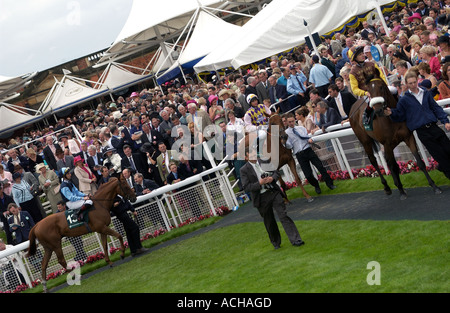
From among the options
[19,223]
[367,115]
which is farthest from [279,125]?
[19,223]

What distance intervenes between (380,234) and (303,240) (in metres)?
1.52

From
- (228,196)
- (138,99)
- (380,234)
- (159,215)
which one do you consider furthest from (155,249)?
(138,99)

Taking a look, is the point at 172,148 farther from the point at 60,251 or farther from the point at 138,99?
the point at 138,99

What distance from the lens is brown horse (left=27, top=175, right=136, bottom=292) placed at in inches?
525

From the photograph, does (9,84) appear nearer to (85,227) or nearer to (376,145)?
(85,227)

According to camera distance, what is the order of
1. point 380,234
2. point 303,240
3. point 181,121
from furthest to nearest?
point 181,121 → point 303,240 → point 380,234

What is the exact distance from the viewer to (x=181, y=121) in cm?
1677

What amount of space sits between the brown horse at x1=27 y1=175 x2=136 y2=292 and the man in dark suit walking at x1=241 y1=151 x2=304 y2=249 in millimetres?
4270

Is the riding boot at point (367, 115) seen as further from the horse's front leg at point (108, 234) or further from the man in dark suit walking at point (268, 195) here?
the horse's front leg at point (108, 234)

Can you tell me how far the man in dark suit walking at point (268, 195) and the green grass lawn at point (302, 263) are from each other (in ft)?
0.73

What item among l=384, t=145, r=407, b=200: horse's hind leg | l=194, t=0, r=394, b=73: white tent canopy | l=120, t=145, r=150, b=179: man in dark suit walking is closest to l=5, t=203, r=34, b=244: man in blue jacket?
l=120, t=145, r=150, b=179: man in dark suit walking

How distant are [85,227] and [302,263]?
6.08 meters

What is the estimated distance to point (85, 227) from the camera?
13531mm

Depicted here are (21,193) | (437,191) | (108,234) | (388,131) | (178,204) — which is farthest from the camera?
(21,193)
